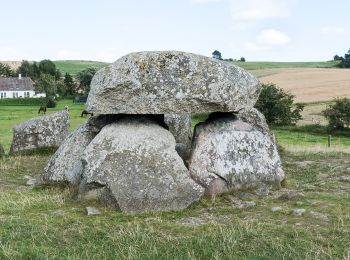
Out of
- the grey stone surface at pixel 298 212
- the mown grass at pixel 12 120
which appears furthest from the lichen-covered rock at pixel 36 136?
the grey stone surface at pixel 298 212

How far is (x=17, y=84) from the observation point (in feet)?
416

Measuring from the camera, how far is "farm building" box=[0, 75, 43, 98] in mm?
126438

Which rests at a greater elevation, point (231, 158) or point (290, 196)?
point (231, 158)

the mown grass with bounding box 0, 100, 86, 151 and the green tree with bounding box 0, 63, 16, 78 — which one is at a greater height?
the green tree with bounding box 0, 63, 16, 78

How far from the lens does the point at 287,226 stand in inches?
365

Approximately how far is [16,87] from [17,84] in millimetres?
768

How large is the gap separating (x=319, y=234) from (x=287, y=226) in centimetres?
64

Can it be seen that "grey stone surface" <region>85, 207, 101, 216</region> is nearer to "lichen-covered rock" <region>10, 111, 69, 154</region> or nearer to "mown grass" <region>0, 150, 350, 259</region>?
"mown grass" <region>0, 150, 350, 259</region>

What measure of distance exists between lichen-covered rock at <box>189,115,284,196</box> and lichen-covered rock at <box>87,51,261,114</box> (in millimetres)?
694

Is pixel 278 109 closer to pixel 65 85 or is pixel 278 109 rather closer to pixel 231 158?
pixel 231 158

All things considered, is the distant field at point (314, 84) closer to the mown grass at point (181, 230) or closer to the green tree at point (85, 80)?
the green tree at point (85, 80)

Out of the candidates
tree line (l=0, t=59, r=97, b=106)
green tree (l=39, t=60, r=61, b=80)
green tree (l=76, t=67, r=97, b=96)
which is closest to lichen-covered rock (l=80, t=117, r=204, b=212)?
tree line (l=0, t=59, r=97, b=106)

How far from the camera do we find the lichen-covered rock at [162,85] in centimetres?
1292

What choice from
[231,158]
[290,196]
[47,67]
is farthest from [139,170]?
[47,67]
